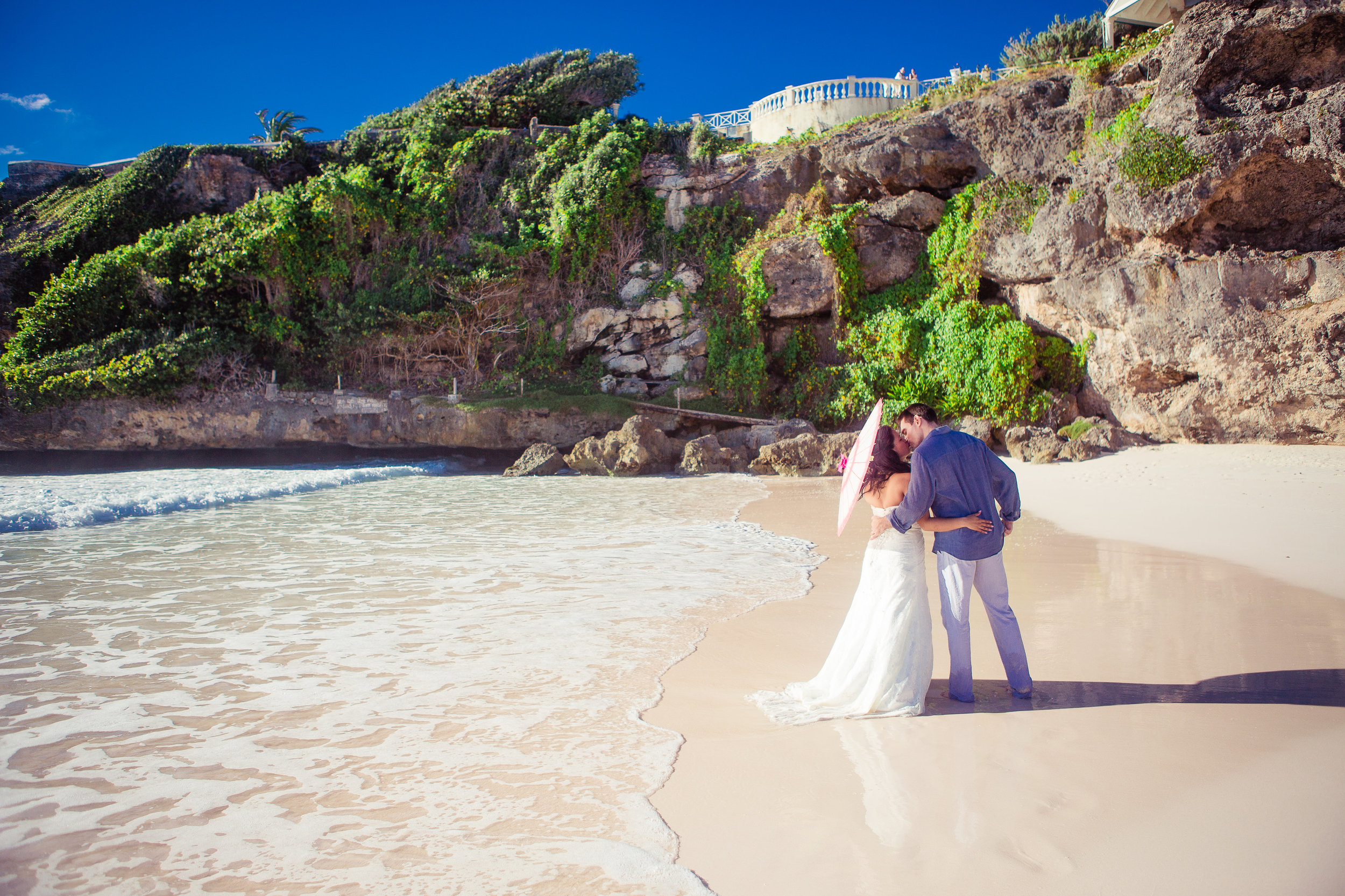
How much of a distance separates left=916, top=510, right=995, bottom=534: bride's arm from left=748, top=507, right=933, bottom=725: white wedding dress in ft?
0.16

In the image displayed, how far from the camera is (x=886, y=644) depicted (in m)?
3.15

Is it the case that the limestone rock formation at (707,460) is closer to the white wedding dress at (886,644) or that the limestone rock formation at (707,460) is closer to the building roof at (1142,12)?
the white wedding dress at (886,644)

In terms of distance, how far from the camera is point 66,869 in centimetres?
227

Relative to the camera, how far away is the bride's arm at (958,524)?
10.6 feet

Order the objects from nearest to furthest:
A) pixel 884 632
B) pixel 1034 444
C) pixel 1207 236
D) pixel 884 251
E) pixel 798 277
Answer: pixel 884 632
pixel 1207 236
pixel 1034 444
pixel 884 251
pixel 798 277

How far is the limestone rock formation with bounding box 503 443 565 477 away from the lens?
15.5 m

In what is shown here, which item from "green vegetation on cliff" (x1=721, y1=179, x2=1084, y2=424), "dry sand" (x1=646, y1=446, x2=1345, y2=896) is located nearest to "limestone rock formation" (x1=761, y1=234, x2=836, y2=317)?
"green vegetation on cliff" (x1=721, y1=179, x2=1084, y2=424)

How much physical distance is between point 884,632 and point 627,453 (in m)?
12.2

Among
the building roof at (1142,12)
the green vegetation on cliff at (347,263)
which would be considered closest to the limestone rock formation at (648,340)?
the green vegetation on cliff at (347,263)

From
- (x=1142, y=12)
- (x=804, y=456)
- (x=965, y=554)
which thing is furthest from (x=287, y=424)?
(x=1142, y=12)

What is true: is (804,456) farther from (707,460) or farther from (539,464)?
(539,464)

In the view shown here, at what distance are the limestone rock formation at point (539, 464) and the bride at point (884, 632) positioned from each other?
12.6m

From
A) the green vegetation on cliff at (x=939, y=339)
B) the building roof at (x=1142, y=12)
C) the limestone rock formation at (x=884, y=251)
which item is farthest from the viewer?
Answer: the limestone rock formation at (x=884, y=251)

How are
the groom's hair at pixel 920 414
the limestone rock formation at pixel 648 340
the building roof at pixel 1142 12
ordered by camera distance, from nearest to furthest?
the groom's hair at pixel 920 414 → the building roof at pixel 1142 12 → the limestone rock formation at pixel 648 340
